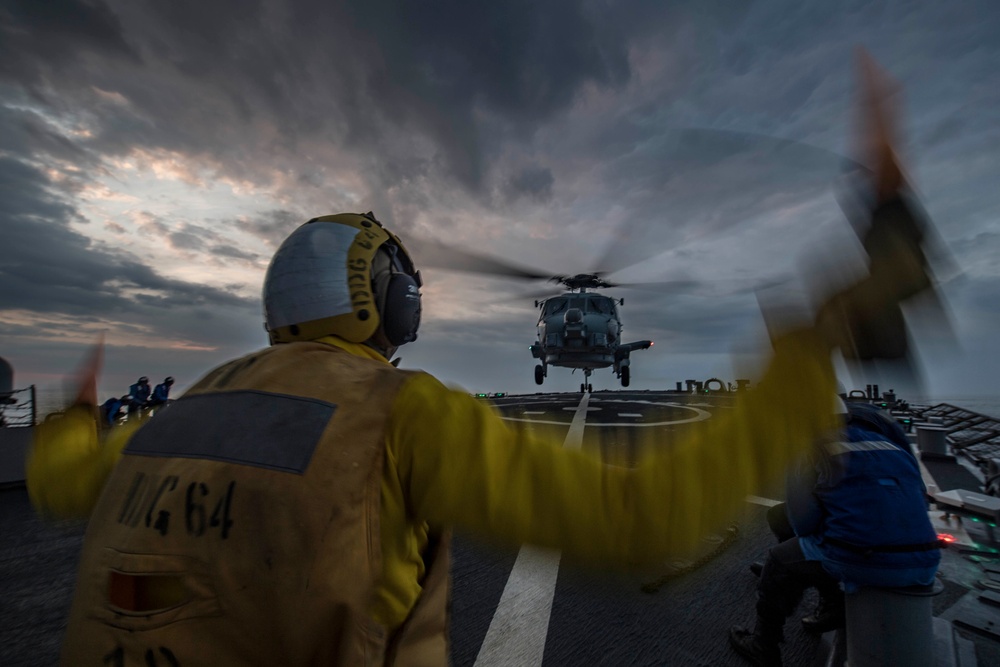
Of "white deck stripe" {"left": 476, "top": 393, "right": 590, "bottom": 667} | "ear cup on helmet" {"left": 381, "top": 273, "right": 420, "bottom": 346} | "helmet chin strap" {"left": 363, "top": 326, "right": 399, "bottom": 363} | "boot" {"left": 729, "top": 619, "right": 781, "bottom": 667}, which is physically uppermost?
"ear cup on helmet" {"left": 381, "top": 273, "right": 420, "bottom": 346}

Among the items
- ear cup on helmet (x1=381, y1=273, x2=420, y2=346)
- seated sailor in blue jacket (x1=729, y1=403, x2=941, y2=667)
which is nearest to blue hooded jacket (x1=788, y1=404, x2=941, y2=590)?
seated sailor in blue jacket (x1=729, y1=403, x2=941, y2=667)

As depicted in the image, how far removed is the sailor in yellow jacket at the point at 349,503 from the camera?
1.10m

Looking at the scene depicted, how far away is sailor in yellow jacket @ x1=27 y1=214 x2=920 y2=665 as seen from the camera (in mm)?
1097

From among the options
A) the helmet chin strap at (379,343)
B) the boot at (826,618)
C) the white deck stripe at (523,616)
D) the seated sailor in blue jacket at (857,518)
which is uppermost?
the helmet chin strap at (379,343)

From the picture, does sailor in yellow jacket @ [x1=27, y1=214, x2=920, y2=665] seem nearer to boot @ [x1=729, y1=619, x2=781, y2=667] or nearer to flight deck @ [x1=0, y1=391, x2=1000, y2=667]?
flight deck @ [x1=0, y1=391, x2=1000, y2=667]

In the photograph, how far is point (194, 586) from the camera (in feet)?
3.62

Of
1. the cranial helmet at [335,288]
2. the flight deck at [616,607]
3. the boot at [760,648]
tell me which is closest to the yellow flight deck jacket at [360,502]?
the cranial helmet at [335,288]

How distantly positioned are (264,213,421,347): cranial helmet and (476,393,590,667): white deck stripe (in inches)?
55.5

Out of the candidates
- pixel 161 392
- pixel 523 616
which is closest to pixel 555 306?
pixel 161 392

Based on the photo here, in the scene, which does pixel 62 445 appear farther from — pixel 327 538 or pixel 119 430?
pixel 327 538

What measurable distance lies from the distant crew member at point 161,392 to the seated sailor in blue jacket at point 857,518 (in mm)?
17709

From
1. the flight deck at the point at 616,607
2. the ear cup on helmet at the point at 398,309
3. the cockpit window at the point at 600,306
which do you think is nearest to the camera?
the ear cup on helmet at the point at 398,309

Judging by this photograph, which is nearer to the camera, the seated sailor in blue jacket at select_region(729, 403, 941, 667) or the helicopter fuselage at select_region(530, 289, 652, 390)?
the seated sailor in blue jacket at select_region(729, 403, 941, 667)

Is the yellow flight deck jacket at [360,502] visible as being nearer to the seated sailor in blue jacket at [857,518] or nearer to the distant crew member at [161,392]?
the seated sailor in blue jacket at [857,518]
